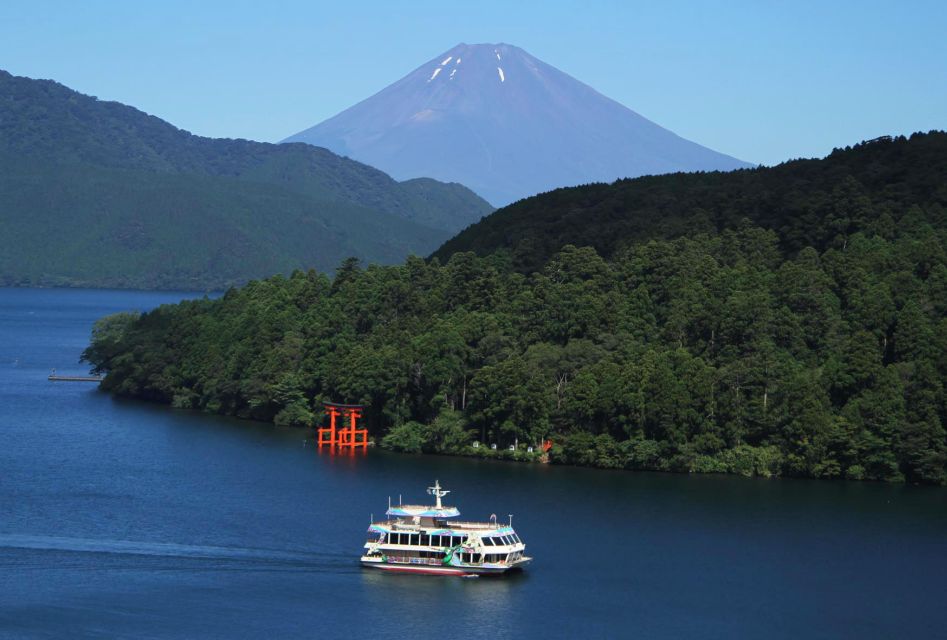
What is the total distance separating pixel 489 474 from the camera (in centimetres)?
6562

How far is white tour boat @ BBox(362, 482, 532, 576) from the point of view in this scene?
48.7 metres

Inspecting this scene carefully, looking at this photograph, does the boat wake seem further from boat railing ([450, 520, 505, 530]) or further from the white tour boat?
boat railing ([450, 520, 505, 530])

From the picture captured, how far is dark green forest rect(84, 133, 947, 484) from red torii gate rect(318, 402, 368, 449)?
1.00 metres

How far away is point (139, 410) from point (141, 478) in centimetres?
2507

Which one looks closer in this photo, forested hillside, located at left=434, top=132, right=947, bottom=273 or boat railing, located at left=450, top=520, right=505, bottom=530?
boat railing, located at left=450, top=520, right=505, bottom=530

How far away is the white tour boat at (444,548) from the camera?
48688mm

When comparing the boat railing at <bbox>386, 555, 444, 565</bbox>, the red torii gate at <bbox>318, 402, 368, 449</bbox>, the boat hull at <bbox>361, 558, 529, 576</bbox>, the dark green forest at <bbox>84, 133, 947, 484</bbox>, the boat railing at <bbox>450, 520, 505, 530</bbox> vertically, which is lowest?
the boat hull at <bbox>361, 558, 529, 576</bbox>

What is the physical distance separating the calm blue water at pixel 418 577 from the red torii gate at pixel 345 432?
6.81 ft

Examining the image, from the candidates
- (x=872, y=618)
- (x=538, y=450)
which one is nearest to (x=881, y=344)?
(x=538, y=450)

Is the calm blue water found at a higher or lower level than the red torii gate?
lower

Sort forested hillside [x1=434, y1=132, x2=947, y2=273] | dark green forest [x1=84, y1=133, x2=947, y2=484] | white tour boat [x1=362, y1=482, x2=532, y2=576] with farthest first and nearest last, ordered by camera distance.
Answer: forested hillside [x1=434, y1=132, x2=947, y2=273], dark green forest [x1=84, y1=133, x2=947, y2=484], white tour boat [x1=362, y1=482, x2=532, y2=576]

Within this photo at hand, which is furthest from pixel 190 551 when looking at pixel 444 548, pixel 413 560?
pixel 444 548

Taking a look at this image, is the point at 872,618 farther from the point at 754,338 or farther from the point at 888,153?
the point at 888,153

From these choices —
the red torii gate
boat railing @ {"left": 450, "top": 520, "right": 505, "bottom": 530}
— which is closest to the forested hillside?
the red torii gate
